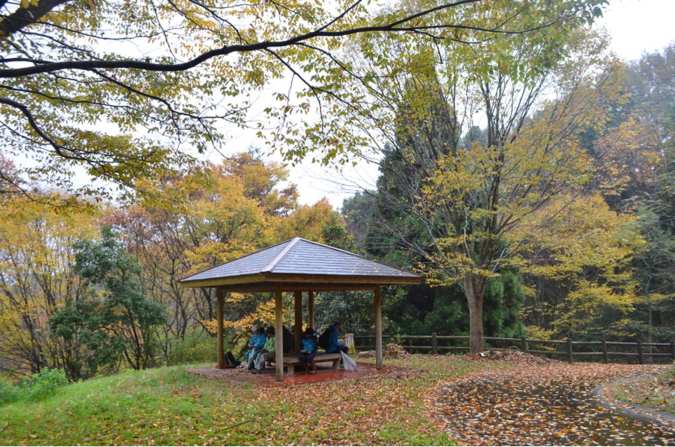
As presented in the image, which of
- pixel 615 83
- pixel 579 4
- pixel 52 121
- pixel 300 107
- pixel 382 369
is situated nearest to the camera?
pixel 579 4

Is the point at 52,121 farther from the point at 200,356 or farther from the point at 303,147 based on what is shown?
the point at 200,356

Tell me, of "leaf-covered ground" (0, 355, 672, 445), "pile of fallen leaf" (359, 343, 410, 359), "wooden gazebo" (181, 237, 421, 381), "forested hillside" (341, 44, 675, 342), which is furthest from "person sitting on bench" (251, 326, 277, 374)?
"forested hillside" (341, 44, 675, 342)

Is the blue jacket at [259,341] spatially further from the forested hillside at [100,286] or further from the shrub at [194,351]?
the shrub at [194,351]

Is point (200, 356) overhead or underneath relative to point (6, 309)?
underneath

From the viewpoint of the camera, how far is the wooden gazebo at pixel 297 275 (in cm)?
874

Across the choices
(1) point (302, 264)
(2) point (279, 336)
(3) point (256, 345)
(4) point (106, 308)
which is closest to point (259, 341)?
(3) point (256, 345)

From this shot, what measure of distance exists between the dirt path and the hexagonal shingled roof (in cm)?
286

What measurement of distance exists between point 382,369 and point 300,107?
266 inches

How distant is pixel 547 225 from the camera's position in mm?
12781

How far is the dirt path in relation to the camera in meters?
5.08

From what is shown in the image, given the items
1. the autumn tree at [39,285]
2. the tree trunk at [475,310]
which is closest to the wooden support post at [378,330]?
the tree trunk at [475,310]

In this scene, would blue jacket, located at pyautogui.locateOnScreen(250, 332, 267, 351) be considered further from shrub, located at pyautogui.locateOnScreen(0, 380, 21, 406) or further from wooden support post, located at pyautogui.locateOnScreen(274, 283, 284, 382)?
shrub, located at pyautogui.locateOnScreen(0, 380, 21, 406)

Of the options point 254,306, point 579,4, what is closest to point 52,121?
point 579,4

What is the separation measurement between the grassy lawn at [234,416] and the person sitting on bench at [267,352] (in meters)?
1.88
